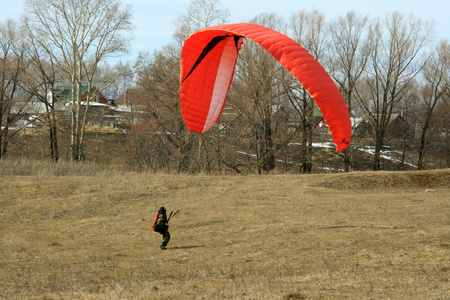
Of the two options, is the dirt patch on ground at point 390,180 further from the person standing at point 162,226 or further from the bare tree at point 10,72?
the bare tree at point 10,72

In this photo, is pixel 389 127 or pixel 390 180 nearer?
pixel 390 180

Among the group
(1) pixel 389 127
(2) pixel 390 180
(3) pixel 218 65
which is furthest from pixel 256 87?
(1) pixel 389 127

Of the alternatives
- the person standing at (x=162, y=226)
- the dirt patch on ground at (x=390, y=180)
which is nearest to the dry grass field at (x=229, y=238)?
the dirt patch on ground at (x=390, y=180)

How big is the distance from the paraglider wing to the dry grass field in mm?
2460

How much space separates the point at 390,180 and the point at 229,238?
10877mm

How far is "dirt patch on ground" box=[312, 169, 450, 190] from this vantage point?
18.2 m

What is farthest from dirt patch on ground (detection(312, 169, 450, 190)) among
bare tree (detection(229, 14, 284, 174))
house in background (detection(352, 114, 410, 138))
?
house in background (detection(352, 114, 410, 138))

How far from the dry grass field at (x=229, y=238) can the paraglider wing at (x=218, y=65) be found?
2460 millimetres

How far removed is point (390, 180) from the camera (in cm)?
1855

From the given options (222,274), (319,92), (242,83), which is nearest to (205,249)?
(222,274)

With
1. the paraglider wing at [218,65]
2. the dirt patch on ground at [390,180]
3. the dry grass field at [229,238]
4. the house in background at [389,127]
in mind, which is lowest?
the dry grass field at [229,238]

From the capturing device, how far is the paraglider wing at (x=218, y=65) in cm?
733

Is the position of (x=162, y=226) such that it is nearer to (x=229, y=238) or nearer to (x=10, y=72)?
(x=229, y=238)

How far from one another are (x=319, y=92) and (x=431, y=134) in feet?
142
